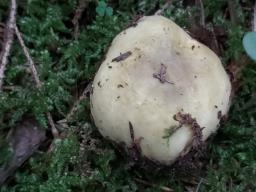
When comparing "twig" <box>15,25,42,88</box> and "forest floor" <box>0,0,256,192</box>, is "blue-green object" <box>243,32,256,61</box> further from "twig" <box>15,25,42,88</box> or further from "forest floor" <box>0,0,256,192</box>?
"twig" <box>15,25,42,88</box>

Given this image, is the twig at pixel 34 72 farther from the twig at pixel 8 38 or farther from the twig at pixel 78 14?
the twig at pixel 78 14

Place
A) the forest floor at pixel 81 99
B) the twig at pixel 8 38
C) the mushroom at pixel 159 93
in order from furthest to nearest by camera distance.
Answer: the twig at pixel 8 38 < the forest floor at pixel 81 99 < the mushroom at pixel 159 93

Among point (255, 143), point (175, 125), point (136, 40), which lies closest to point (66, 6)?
point (136, 40)

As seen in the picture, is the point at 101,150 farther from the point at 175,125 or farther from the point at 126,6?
the point at 126,6

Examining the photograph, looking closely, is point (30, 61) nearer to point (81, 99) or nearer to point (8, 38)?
point (8, 38)

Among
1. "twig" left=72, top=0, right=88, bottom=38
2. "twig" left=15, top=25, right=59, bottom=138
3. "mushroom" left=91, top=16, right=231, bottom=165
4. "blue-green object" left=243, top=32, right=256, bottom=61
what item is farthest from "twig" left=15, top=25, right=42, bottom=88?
"blue-green object" left=243, top=32, right=256, bottom=61

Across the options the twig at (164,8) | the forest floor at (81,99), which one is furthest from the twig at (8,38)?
the twig at (164,8)

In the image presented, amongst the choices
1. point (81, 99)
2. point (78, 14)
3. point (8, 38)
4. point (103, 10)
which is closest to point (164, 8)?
point (103, 10)
